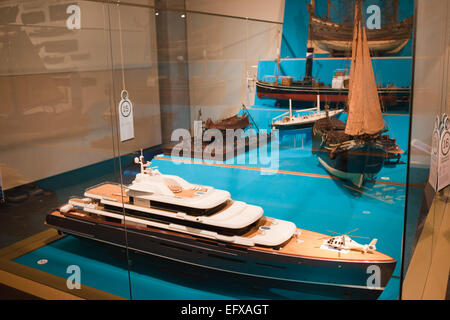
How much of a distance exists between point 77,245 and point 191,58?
1595mm

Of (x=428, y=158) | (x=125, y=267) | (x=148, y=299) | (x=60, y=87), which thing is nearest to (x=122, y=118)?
(x=60, y=87)

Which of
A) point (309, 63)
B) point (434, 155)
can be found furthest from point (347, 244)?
point (309, 63)

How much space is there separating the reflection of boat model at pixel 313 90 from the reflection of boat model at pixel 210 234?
2.53 feet

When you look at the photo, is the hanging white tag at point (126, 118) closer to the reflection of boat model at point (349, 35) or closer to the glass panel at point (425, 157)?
the reflection of boat model at point (349, 35)

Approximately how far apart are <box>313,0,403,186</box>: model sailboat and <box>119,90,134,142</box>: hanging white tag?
123cm

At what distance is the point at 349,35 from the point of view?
2.26 meters

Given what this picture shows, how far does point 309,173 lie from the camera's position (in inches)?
107

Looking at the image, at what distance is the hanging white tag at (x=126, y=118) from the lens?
2.62m

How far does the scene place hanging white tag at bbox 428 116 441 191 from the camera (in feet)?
7.28

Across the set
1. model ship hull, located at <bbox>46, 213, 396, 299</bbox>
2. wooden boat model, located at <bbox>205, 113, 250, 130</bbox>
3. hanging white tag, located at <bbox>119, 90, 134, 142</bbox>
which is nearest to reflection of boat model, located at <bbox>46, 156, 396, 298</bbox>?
model ship hull, located at <bbox>46, 213, 396, 299</bbox>

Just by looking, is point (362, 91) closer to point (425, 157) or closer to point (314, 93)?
point (314, 93)

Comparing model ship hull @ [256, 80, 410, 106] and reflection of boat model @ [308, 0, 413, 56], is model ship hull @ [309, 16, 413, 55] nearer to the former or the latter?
reflection of boat model @ [308, 0, 413, 56]

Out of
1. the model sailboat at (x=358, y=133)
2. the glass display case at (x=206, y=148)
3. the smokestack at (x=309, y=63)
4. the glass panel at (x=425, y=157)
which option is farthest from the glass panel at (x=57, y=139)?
Answer: the glass panel at (x=425, y=157)

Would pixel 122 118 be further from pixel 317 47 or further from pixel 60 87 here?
pixel 317 47
